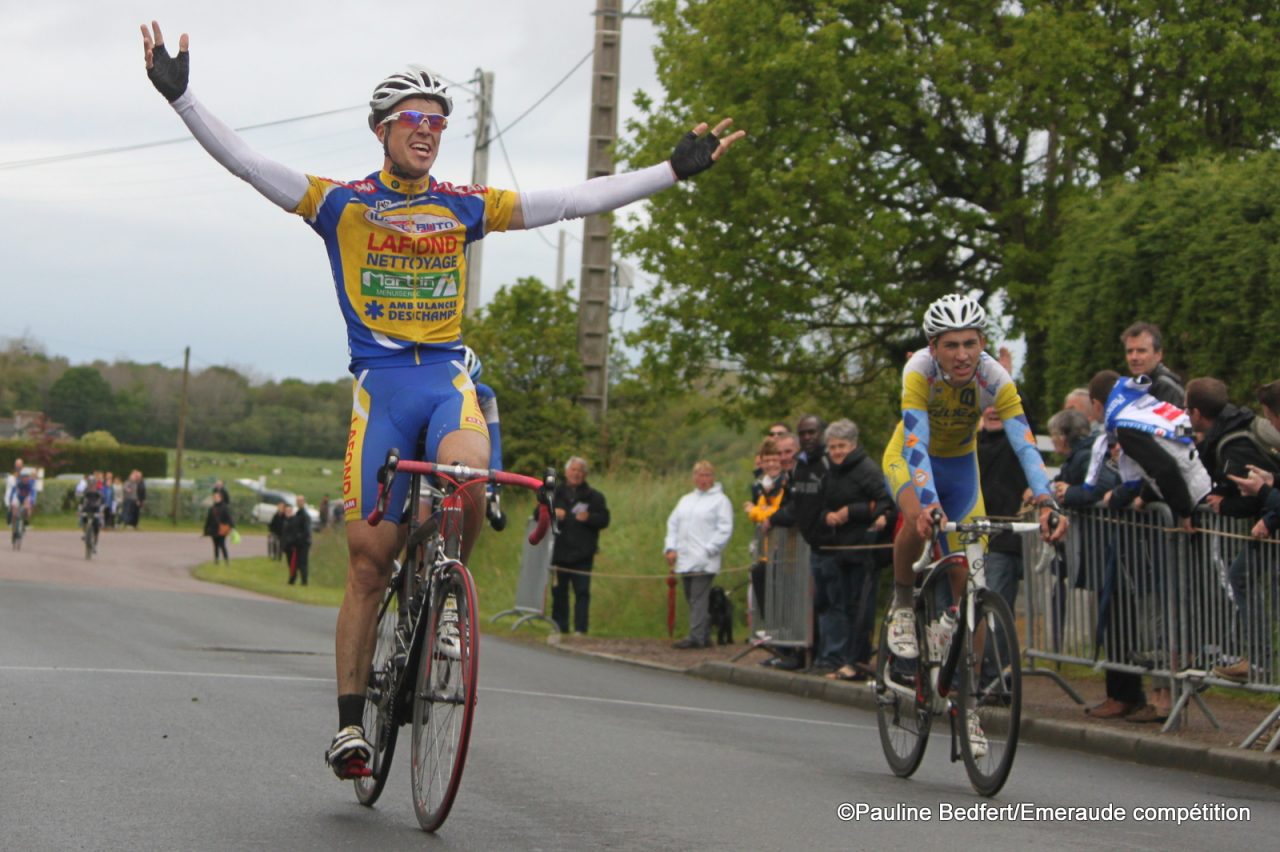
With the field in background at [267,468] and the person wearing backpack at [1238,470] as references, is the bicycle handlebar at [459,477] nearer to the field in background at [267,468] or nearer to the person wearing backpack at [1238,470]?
the person wearing backpack at [1238,470]

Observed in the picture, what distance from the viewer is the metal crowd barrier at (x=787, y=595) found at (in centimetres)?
1627

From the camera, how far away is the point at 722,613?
774 inches

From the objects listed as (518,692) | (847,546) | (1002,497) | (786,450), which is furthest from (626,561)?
(518,692)

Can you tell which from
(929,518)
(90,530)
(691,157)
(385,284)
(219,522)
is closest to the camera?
(385,284)

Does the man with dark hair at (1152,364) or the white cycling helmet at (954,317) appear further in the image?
the man with dark hair at (1152,364)

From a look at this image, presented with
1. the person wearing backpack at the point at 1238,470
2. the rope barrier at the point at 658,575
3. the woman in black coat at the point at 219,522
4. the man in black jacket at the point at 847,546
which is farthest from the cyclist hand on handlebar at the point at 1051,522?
the woman in black coat at the point at 219,522

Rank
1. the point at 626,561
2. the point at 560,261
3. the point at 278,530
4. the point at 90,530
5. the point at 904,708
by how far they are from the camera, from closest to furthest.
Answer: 1. the point at 904,708
2. the point at 626,561
3. the point at 90,530
4. the point at 278,530
5. the point at 560,261

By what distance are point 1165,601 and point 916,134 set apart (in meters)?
21.4

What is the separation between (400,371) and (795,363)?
28223 millimetres

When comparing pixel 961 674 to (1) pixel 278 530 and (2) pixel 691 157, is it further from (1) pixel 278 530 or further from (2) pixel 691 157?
(1) pixel 278 530

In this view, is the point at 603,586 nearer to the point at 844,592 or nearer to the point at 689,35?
the point at 844,592

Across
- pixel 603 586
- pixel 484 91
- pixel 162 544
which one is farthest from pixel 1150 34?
pixel 162 544

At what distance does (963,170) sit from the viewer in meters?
32.1

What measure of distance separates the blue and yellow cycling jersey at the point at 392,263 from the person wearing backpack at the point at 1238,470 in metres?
5.64
